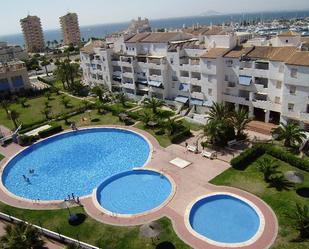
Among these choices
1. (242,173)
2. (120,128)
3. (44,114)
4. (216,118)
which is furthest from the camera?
(44,114)

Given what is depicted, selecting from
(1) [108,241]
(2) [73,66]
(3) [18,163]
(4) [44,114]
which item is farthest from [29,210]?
(2) [73,66]

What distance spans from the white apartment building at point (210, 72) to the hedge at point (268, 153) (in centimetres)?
765

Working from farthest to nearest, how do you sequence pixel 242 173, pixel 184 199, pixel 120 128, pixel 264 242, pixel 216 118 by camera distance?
pixel 120 128, pixel 216 118, pixel 242 173, pixel 184 199, pixel 264 242

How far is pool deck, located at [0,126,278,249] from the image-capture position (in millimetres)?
27484

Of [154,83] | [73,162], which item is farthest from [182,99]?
[73,162]

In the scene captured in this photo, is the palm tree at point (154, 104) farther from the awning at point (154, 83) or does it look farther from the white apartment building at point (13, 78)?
the white apartment building at point (13, 78)

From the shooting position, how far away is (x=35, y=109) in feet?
230

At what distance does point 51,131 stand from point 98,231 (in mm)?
30081

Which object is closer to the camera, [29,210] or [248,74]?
[29,210]

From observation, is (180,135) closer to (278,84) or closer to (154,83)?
(278,84)

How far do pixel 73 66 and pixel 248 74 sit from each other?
47547mm

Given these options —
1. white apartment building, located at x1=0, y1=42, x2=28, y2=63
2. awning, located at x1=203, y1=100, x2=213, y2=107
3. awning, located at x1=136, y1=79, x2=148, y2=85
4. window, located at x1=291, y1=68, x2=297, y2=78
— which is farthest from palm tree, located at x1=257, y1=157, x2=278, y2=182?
white apartment building, located at x1=0, y1=42, x2=28, y2=63

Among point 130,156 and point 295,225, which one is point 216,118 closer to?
point 130,156

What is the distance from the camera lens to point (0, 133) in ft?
182
